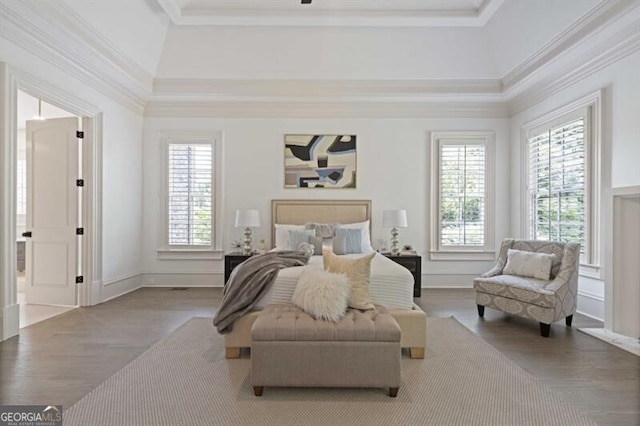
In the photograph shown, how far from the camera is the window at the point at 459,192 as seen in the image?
250 inches

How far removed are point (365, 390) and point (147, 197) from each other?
17.2ft

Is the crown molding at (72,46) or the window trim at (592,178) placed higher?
the crown molding at (72,46)

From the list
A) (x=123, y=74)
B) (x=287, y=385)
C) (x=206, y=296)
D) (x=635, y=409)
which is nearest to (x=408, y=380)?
(x=287, y=385)

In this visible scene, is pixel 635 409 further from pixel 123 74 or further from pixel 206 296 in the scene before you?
pixel 123 74

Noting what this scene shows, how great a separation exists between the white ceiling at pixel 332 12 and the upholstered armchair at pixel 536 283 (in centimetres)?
328

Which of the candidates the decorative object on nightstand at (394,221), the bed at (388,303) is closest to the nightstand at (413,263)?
the decorative object on nightstand at (394,221)

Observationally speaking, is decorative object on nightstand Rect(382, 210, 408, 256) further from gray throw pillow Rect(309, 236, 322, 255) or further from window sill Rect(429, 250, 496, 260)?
gray throw pillow Rect(309, 236, 322, 255)

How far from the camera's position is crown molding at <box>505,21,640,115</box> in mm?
3904

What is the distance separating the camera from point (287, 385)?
8.32 ft

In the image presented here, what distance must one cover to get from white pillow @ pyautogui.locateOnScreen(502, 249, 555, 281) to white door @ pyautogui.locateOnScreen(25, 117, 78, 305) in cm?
582

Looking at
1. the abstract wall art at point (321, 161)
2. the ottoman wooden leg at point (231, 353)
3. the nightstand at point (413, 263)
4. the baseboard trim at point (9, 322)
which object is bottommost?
the ottoman wooden leg at point (231, 353)

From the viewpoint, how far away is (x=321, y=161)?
20.9 ft

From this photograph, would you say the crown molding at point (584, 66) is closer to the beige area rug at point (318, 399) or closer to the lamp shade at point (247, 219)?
the beige area rug at point (318, 399)

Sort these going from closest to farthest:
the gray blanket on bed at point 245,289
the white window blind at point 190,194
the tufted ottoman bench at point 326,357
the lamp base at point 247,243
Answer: the tufted ottoman bench at point 326,357 → the gray blanket on bed at point 245,289 → the lamp base at point 247,243 → the white window blind at point 190,194
